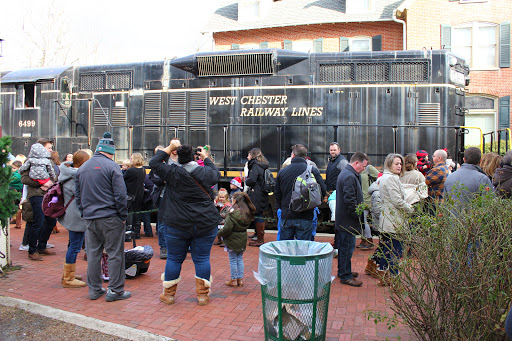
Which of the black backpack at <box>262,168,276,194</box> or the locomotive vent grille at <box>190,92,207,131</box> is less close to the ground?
the locomotive vent grille at <box>190,92,207,131</box>

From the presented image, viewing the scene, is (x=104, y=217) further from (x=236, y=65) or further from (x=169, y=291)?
(x=236, y=65)

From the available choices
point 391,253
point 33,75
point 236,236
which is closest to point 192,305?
point 236,236

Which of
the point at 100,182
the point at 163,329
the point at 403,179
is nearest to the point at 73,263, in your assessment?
the point at 100,182

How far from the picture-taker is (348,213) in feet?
18.0

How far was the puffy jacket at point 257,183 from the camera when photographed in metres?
7.75

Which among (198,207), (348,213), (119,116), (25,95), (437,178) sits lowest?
(348,213)

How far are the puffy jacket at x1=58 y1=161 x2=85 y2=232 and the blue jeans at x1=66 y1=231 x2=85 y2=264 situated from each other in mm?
70

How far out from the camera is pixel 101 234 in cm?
490

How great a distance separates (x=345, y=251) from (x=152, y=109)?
6463mm

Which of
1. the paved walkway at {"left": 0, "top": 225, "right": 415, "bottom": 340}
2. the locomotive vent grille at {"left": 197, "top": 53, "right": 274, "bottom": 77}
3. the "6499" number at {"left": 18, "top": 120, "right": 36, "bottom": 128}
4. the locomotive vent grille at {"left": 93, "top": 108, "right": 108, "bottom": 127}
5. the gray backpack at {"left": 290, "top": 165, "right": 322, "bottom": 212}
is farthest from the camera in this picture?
the "6499" number at {"left": 18, "top": 120, "right": 36, "bottom": 128}

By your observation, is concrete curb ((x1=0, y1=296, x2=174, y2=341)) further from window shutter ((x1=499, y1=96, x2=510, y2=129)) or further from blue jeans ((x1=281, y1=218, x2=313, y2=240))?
window shutter ((x1=499, y1=96, x2=510, y2=129))

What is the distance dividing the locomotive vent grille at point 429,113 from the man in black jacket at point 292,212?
4.36 meters

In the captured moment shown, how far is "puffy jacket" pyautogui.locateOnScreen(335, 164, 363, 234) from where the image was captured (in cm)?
539

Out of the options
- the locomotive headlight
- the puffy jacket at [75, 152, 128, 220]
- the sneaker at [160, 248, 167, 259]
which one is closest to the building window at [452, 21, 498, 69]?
the locomotive headlight
